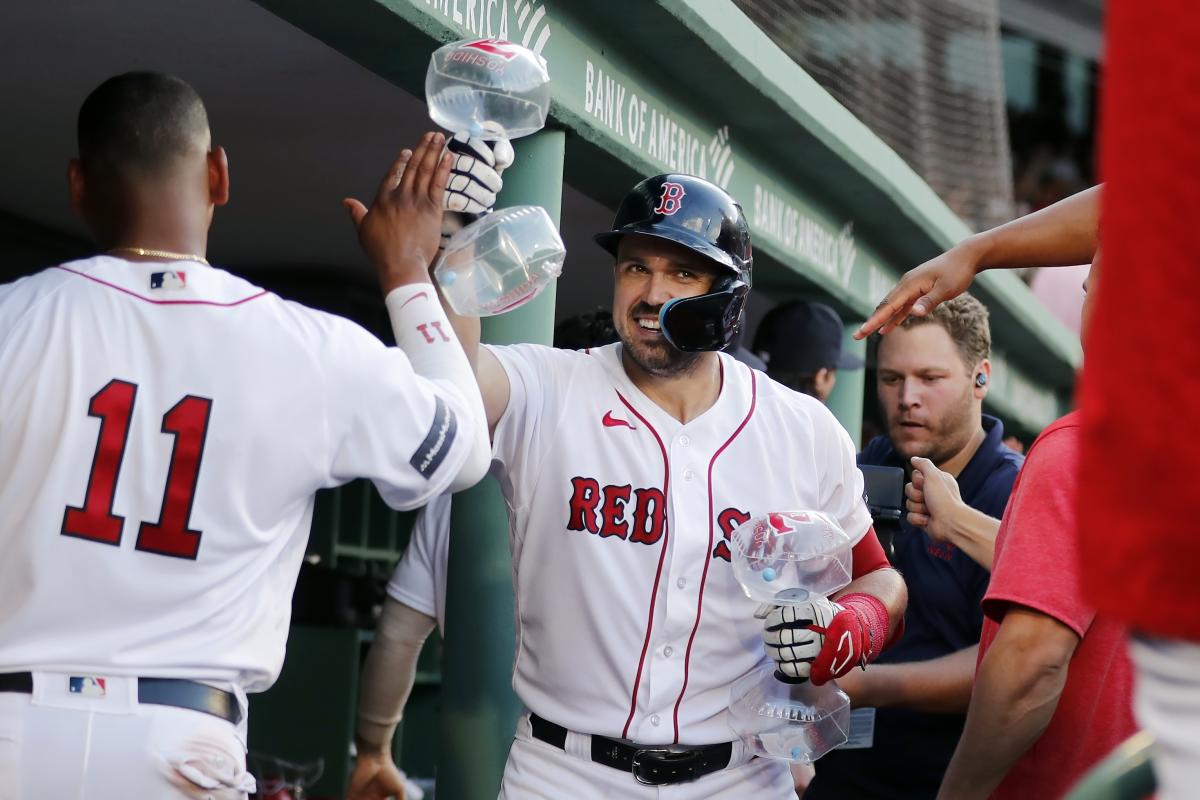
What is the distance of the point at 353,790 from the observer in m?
4.02

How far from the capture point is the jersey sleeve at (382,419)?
245cm

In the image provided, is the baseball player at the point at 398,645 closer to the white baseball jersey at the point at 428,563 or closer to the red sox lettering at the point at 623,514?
the white baseball jersey at the point at 428,563

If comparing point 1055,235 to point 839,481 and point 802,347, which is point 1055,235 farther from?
A: point 802,347

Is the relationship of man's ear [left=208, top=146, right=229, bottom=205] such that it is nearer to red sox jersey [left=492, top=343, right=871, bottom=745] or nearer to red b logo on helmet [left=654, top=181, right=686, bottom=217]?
red sox jersey [left=492, top=343, right=871, bottom=745]

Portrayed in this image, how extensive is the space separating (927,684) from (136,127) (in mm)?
2524

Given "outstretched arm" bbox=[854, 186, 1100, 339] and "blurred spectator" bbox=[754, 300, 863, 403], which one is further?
"blurred spectator" bbox=[754, 300, 863, 403]

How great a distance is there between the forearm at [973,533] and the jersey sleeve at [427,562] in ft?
4.41

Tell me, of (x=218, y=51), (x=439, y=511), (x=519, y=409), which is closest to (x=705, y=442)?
(x=519, y=409)

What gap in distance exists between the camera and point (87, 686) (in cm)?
231

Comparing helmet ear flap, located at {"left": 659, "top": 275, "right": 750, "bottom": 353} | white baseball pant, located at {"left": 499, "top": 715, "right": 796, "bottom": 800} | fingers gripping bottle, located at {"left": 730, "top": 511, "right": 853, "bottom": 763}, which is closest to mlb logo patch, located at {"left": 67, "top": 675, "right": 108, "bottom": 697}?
white baseball pant, located at {"left": 499, "top": 715, "right": 796, "bottom": 800}

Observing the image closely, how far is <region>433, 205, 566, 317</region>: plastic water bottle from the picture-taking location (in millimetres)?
2975

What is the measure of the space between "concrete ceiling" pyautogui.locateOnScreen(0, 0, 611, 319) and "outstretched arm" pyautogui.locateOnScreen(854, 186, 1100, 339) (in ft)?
4.24

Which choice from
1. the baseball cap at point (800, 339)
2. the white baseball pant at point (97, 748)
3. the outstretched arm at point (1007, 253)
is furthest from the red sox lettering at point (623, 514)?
the baseball cap at point (800, 339)

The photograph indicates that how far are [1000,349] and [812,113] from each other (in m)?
4.98
